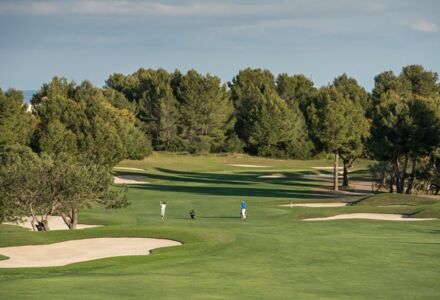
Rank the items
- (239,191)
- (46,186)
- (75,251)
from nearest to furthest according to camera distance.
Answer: (75,251) → (46,186) → (239,191)

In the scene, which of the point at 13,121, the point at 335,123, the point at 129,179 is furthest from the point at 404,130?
the point at 13,121

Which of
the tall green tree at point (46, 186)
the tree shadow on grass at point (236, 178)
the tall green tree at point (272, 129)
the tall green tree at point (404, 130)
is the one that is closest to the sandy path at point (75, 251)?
the tall green tree at point (46, 186)

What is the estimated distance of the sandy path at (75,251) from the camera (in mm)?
35881

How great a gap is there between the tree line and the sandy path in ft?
25.2

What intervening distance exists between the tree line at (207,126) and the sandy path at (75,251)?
7.69 meters

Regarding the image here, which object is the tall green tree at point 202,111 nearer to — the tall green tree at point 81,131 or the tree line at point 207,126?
the tree line at point 207,126

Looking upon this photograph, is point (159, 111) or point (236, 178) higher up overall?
point (159, 111)

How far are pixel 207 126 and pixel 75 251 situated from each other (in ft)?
380

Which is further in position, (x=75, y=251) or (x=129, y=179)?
(x=129, y=179)

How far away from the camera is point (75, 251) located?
38.8 metres

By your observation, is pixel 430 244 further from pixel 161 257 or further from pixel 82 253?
pixel 82 253

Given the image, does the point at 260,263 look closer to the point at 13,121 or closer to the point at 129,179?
the point at 129,179

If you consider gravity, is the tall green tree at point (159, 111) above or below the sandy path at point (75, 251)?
above

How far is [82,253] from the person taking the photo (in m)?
38.3
